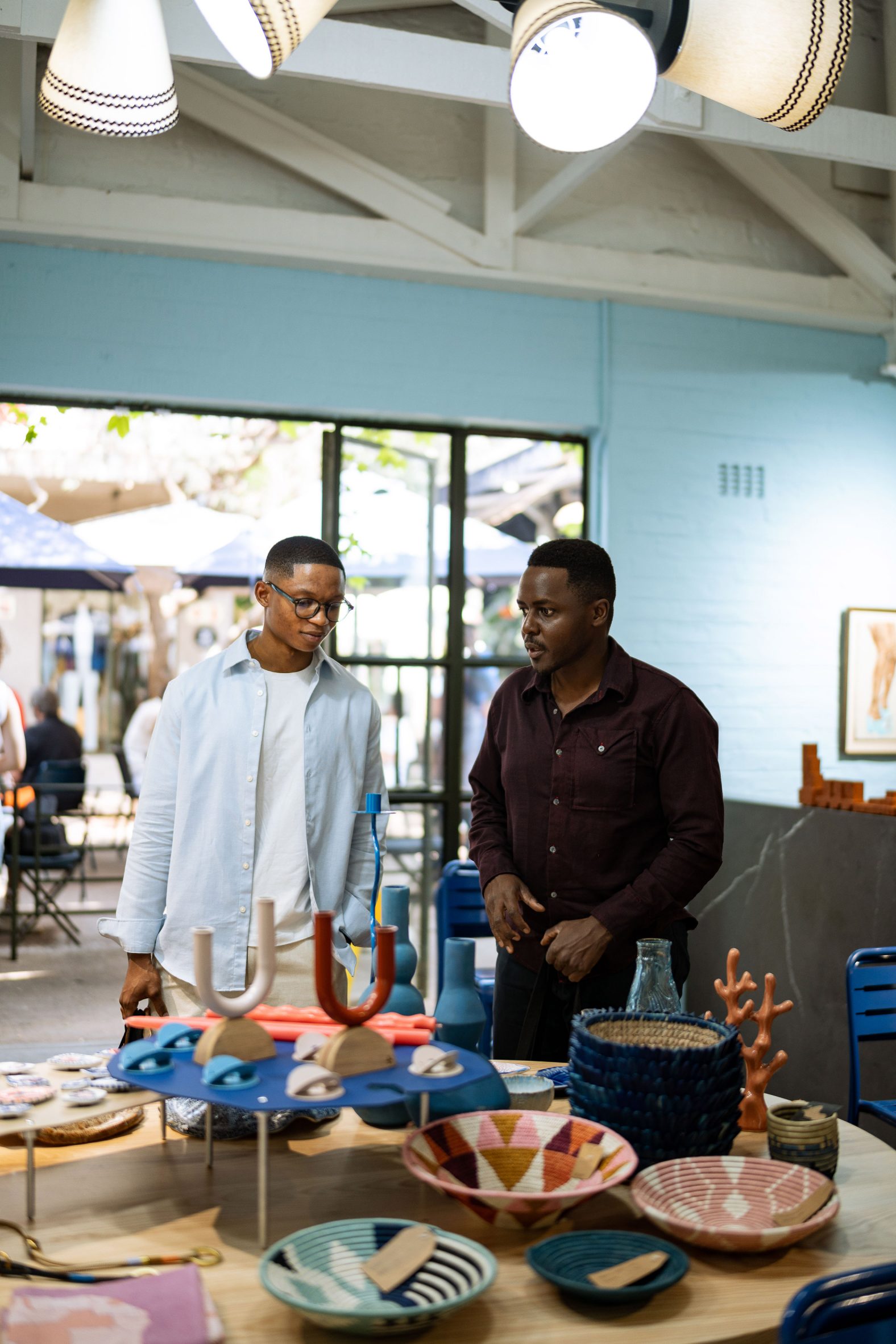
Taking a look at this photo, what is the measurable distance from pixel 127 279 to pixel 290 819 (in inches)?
119

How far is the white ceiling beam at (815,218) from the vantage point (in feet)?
17.6

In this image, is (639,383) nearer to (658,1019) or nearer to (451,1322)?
(658,1019)

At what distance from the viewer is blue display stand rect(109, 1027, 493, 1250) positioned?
1394 mm

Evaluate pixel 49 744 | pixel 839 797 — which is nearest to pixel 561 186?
pixel 839 797

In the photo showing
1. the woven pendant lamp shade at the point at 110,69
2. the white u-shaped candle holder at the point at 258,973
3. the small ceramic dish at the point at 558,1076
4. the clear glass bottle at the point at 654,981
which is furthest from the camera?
the woven pendant lamp shade at the point at 110,69

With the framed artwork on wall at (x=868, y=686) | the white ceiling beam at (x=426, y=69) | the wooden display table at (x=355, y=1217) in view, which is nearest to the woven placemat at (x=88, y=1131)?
the wooden display table at (x=355, y=1217)

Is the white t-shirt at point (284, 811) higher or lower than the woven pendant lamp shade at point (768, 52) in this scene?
lower

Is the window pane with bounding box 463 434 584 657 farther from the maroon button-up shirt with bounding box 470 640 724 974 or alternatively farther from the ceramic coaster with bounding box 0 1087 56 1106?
the ceramic coaster with bounding box 0 1087 56 1106

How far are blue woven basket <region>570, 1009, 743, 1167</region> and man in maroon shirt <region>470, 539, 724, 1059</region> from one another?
70 cm

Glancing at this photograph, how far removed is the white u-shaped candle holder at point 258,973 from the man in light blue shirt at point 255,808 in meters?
0.77

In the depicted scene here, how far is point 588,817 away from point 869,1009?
1.01 m

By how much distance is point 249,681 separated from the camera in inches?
95.0

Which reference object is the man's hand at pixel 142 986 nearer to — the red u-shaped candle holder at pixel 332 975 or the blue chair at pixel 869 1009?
the red u-shaped candle holder at pixel 332 975

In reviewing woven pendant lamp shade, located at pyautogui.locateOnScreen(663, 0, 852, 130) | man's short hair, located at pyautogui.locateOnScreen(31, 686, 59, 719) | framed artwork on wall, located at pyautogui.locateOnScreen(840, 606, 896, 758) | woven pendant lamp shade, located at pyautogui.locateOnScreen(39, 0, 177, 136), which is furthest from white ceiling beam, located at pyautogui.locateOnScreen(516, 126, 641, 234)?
man's short hair, located at pyautogui.locateOnScreen(31, 686, 59, 719)
